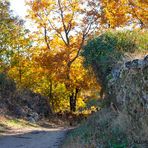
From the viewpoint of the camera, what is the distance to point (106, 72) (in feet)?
51.7

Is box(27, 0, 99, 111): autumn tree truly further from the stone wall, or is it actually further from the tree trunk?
the stone wall

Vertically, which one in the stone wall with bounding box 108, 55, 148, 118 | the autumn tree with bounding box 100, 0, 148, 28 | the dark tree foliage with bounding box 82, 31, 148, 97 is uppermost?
the autumn tree with bounding box 100, 0, 148, 28

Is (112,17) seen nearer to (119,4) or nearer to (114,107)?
(119,4)

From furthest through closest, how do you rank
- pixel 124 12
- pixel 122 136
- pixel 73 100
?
pixel 73 100
pixel 124 12
pixel 122 136

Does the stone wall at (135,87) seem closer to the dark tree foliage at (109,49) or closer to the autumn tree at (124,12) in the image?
the dark tree foliage at (109,49)

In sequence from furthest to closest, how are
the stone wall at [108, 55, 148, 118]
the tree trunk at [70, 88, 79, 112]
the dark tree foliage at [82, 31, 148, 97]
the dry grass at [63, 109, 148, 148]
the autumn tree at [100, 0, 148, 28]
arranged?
1. the tree trunk at [70, 88, 79, 112]
2. the autumn tree at [100, 0, 148, 28]
3. the dark tree foliage at [82, 31, 148, 97]
4. the stone wall at [108, 55, 148, 118]
5. the dry grass at [63, 109, 148, 148]

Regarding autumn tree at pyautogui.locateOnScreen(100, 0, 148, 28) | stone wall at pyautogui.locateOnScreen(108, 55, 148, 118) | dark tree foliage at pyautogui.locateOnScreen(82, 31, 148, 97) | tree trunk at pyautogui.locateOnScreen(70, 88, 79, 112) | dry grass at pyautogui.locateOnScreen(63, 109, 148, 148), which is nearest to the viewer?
dry grass at pyautogui.locateOnScreen(63, 109, 148, 148)

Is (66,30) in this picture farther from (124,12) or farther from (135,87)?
(135,87)

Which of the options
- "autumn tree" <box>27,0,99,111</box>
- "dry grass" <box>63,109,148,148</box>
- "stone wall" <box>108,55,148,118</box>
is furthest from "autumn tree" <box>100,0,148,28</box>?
"dry grass" <box>63,109,148,148</box>

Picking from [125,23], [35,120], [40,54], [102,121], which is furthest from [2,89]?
[102,121]

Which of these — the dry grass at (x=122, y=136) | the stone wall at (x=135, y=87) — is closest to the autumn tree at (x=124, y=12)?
the stone wall at (x=135, y=87)

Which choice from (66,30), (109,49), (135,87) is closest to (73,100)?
(66,30)

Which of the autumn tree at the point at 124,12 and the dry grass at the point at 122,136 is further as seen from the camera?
the autumn tree at the point at 124,12

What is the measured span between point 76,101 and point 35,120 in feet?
40.6
